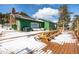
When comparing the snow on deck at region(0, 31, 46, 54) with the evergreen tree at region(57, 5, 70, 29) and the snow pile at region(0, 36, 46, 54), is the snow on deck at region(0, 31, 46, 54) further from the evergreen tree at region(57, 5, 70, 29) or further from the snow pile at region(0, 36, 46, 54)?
the evergreen tree at region(57, 5, 70, 29)

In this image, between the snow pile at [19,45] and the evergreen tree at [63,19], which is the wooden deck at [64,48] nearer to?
the snow pile at [19,45]

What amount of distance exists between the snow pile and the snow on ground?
13cm

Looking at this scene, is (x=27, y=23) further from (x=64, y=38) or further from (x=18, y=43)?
(x=64, y=38)

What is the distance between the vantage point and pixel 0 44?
134 cm

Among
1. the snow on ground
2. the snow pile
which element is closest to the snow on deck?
the snow pile

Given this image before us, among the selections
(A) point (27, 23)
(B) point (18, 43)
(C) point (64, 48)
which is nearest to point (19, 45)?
(B) point (18, 43)

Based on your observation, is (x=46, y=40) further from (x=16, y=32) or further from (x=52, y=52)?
(x=16, y=32)

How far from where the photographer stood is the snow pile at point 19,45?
134 centimetres

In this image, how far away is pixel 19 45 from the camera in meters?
1.35

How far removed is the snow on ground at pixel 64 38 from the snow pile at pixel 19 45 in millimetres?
134

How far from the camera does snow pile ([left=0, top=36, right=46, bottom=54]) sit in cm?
134

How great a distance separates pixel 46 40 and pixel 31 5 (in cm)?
34

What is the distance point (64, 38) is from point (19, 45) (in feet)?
1.35
